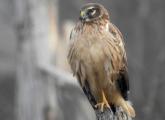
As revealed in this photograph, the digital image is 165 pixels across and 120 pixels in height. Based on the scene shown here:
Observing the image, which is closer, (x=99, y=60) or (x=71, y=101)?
(x=99, y=60)

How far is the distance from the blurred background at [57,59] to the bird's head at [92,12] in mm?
3050

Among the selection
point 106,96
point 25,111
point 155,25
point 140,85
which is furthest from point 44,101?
point 155,25

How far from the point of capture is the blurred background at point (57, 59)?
1228 cm

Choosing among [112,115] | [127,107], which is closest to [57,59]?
[127,107]

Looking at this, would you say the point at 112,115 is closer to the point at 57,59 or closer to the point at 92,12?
the point at 92,12

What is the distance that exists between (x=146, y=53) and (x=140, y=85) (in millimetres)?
1491

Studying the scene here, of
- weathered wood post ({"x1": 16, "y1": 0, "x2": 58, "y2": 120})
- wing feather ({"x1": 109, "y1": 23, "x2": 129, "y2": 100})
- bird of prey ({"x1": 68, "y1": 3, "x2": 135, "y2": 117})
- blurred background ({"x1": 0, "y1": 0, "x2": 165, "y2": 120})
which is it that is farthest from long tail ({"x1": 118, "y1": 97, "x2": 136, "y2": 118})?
Result: weathered wood post ({"x1": 16, "y1": 0, "x2": 58, "y2": 120})

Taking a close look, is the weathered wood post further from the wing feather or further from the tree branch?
the tree branch

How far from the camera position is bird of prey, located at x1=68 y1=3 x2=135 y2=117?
7969mm

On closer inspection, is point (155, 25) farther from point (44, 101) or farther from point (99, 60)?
point (99, 60)

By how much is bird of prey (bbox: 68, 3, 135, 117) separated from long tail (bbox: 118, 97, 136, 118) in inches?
0.6

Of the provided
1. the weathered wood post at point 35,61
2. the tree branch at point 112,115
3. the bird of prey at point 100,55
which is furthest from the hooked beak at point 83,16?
the weathered wood post at point 35,61

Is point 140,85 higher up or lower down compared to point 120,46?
lower down

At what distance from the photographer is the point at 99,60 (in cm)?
798
